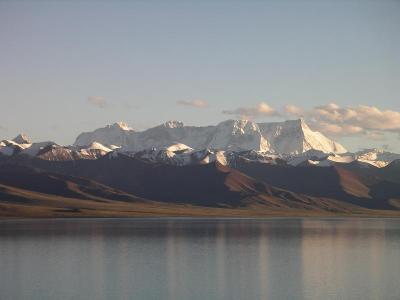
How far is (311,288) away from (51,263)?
108 feet

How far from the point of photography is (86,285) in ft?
239

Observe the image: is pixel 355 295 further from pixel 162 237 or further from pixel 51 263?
pixel 162 237

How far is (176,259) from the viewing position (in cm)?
9562

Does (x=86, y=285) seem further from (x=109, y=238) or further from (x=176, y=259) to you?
(x=109, y=238)

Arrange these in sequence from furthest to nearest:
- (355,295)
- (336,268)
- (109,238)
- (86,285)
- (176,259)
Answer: (109,238) < (176,259) < (336,268) < (86,285) < (355,295)

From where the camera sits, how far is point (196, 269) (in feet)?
280

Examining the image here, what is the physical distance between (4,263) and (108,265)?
1213cm

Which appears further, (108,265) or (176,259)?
(176,259)

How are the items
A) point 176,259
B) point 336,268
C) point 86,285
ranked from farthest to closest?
point 176,259 → point 336,268 → point 86,285

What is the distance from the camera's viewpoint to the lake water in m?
68.9

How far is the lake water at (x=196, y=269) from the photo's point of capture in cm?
6888

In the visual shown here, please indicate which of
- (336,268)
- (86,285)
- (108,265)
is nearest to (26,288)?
(86,285)

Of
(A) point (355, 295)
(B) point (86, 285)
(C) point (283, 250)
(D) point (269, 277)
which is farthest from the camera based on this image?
(C) point (283, 250)

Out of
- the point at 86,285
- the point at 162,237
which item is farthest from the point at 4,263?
the point at 162,237
